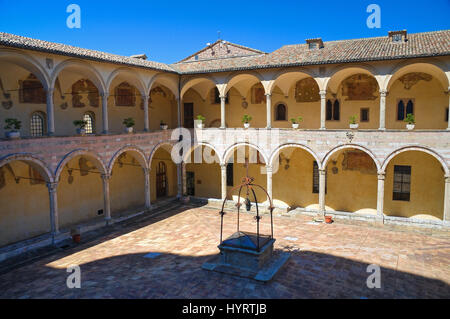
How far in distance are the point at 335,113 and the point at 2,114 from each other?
16.8 meters

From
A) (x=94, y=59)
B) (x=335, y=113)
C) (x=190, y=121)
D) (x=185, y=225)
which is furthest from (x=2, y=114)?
(x=335, y=113)

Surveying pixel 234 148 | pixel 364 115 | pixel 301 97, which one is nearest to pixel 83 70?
pixel 234 148

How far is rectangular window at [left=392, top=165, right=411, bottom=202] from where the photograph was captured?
20050mm

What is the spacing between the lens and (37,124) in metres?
17.7

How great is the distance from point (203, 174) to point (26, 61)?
1379cm

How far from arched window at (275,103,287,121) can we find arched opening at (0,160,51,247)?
528 inches

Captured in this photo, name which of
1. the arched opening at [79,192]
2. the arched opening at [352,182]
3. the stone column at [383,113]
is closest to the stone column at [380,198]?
the stone column at [383,113]

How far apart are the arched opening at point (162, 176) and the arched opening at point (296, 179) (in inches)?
290

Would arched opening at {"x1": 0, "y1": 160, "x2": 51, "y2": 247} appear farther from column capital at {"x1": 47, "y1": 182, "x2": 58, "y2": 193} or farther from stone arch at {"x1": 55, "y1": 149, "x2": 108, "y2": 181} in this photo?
stone arch at {"x1": 55, "y1": 149, "x2": 108, "y2": 181}

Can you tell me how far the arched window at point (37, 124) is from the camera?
17484mm

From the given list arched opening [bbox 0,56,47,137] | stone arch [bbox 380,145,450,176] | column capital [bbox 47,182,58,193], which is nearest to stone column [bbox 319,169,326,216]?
stone arch [bbox 380,145,450,176]

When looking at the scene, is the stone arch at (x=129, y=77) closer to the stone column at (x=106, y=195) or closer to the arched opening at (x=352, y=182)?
the stone column at (x=106, y=195)
